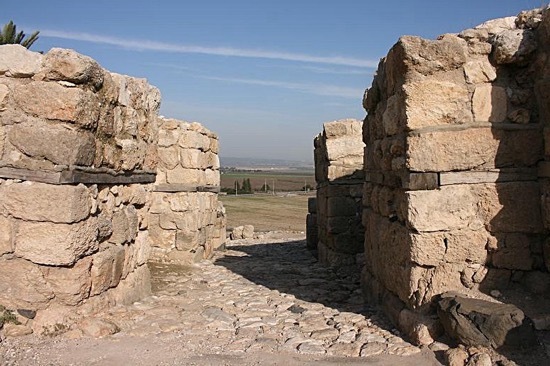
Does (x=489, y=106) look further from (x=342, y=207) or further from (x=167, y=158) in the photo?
(x=167, y=158)

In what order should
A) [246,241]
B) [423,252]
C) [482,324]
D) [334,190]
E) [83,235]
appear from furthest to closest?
[246,241] → [334,190] → [83,235] → [423,252] → [482,324]

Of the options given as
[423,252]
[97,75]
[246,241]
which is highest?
[97,75]

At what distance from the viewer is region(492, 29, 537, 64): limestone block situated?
427 cm

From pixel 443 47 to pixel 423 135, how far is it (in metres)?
0.84

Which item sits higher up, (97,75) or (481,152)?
(97,75)

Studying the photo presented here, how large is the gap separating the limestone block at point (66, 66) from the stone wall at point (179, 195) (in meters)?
4.56

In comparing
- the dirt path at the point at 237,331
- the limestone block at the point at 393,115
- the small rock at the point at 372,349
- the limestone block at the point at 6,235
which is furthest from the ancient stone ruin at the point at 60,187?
the limestone block at the point at 393,115

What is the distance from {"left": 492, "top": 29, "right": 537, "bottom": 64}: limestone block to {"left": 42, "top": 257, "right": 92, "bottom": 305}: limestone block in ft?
14.2

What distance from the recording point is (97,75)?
4.82 metres

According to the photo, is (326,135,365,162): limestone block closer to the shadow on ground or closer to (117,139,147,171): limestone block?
the shadow on ground

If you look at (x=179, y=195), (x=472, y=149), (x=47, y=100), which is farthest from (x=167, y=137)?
(x=472, y=149)

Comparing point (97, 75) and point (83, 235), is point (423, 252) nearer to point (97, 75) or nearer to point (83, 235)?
point (83, 235)

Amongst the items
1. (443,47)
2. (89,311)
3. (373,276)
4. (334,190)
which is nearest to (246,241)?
(334,190)

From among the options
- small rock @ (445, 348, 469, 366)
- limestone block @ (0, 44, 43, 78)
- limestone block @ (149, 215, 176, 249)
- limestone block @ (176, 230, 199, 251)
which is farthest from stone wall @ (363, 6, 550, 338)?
limestone block @ (149, 215, 176, 249)
